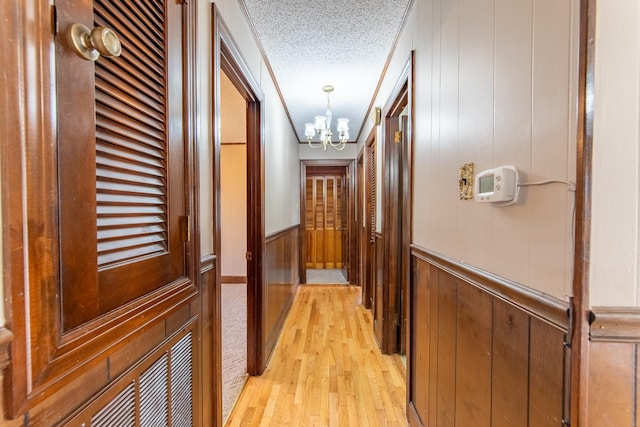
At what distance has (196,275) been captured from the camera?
110 centimetres

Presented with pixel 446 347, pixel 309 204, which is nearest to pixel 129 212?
pixel 446 347

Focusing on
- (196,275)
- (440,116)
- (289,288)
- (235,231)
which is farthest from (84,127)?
(235,231)

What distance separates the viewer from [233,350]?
2.58m

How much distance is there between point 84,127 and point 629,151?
1057mm

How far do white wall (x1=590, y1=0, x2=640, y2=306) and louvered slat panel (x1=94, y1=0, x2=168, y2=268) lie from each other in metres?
1.01

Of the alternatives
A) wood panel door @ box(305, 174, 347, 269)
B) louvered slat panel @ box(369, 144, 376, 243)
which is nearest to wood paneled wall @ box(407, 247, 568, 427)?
louvered slat panel @ box(369, 144, 376, 243)

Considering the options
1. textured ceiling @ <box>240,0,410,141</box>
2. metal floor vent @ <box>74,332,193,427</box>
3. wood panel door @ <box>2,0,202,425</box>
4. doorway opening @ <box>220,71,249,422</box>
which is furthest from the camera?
doorway opening @ <box>220,71,249,422</box>

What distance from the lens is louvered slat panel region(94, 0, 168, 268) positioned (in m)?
0.69

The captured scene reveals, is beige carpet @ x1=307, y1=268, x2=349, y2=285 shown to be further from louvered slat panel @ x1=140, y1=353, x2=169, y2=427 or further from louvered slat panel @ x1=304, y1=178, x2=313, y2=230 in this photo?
louvered slat panel @ x1=140, y1=353, x2=169, y2=427

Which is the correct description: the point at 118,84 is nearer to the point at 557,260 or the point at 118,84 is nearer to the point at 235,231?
the point at 557,260

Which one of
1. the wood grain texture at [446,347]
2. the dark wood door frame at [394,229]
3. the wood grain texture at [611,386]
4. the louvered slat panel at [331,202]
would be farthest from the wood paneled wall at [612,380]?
the louvered slat panel at [331,202]

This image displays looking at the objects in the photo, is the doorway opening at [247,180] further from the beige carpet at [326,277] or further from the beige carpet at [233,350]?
the beige carpet at [326,277]

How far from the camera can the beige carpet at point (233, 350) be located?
1979 millimetres

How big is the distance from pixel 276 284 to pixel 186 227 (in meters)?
2.01
